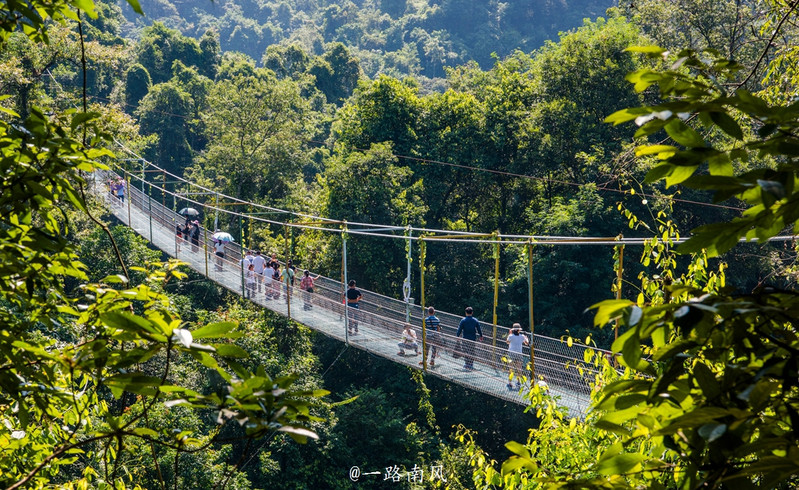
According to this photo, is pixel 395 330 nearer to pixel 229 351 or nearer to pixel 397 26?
pixel 229 351

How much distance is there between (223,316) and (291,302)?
12.3 ft

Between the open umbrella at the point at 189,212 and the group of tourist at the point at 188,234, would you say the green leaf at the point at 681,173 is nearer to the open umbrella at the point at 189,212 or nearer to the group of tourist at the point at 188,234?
the group of tourist at the point at 188,234

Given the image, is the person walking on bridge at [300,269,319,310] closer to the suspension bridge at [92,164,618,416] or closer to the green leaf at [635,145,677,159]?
the suspension bridge at [92,164,618,416]

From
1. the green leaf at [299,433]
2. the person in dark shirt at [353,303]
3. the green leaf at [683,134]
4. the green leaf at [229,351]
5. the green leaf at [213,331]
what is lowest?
the person in dark shirt at [353,303]

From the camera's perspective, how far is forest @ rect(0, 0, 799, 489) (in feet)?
2.83

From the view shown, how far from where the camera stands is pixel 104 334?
135 cm

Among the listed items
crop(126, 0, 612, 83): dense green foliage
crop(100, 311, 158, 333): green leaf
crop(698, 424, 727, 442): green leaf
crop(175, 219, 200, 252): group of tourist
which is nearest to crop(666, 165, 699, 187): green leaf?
crop(698, 424, 727, 442): green leaf

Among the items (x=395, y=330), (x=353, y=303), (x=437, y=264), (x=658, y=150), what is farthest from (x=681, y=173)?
(x=437, y=264)

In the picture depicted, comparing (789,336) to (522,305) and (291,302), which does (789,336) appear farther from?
(522,305)

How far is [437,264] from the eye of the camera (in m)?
14.5

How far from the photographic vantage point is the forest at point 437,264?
86 cm

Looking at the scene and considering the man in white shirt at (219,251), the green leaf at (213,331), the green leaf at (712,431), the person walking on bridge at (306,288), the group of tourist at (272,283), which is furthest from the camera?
the man in white shirt at (219,251)

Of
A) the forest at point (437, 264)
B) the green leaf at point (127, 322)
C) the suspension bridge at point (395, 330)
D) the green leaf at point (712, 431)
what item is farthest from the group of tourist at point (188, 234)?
the green leaf at point (712, 431)

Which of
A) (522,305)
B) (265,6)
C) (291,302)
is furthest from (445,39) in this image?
(291,302)
